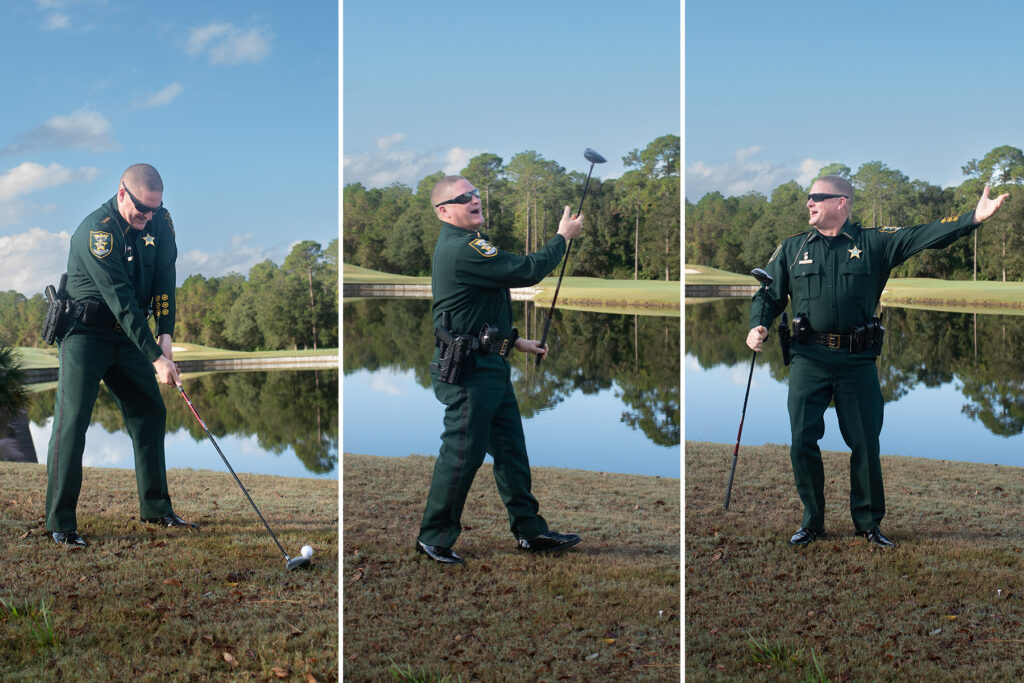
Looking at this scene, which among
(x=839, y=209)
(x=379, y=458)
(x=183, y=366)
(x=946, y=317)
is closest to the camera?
(x=379, y=458)

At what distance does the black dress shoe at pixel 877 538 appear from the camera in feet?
16.4

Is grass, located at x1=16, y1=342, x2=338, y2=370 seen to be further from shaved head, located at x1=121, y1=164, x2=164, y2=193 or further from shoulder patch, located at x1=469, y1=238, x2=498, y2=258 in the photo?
shoulder patch, located at x1=469, y1=238, x2=498, y2=258

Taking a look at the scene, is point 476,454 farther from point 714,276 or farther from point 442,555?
point 714,276

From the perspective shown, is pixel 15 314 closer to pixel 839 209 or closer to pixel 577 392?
pixel 577 392

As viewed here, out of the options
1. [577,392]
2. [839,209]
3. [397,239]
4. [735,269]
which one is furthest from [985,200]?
[397,239]

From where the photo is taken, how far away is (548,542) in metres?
4.33

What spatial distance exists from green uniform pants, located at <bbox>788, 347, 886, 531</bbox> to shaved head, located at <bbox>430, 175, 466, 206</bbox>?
239 centimetres

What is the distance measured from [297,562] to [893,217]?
4.33 meters

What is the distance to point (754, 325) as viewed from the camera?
5008 mm

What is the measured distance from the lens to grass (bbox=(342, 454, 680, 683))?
4105 mm

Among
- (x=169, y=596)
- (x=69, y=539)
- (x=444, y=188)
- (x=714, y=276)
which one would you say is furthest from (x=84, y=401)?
(x=714, y=276)

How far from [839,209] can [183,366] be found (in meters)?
5.07

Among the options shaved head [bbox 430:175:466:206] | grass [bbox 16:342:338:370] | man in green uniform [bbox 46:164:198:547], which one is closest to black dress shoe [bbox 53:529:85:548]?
man in green uniform [bbox 46:164:198:547]

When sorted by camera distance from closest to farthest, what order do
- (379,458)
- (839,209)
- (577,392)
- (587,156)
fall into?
(587,156) → (577,392) → (379,458) → (839,209)
